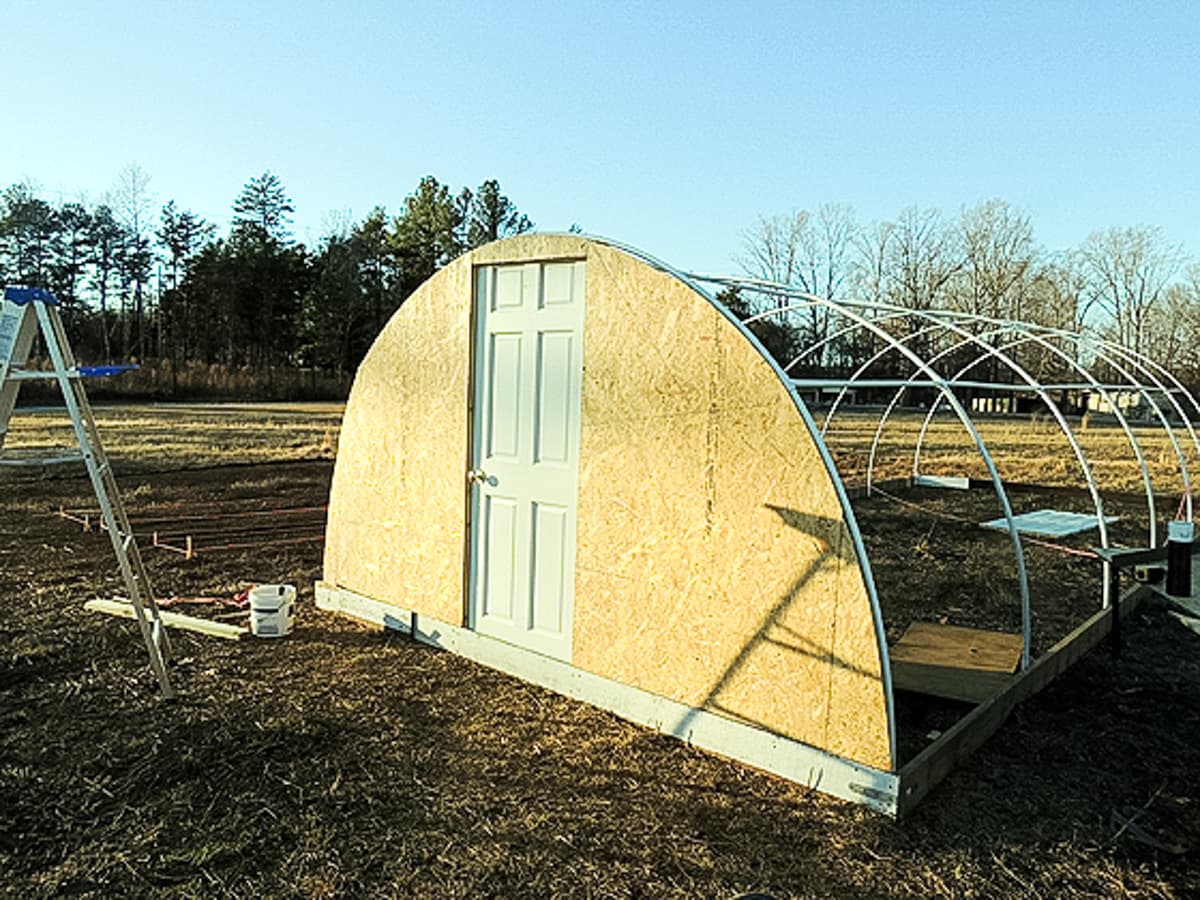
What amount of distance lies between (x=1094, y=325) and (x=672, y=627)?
4293 cm

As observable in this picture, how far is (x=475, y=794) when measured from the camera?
157 inches

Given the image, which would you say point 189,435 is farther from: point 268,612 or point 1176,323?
point 1176,323

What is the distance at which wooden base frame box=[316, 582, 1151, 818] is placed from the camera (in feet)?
12.8

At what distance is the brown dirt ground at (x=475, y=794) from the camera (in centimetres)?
336

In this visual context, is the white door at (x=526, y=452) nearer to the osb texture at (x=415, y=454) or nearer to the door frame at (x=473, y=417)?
the door frame at (x=473, y=417)

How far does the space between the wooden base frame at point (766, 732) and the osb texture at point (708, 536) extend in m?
0.07

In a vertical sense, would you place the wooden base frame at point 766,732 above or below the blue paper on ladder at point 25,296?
below

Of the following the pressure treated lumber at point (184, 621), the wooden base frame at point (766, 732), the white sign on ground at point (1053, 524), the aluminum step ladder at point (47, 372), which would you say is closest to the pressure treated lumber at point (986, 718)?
the wooden base frame at point (766, 732)

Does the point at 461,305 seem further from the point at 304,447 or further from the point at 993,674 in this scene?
the point at 304,447

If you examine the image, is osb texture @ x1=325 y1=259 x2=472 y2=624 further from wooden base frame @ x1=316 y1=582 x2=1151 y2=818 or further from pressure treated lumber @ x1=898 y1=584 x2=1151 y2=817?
pressure treated lumber @ x1=898 y1=584 x2=1151 y2=817

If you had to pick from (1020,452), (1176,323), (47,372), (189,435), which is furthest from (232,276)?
(1176,323)

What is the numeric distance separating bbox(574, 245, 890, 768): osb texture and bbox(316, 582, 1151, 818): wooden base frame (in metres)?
0.07

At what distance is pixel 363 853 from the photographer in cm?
348

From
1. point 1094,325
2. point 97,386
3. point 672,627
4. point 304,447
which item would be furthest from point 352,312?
point 672,627
